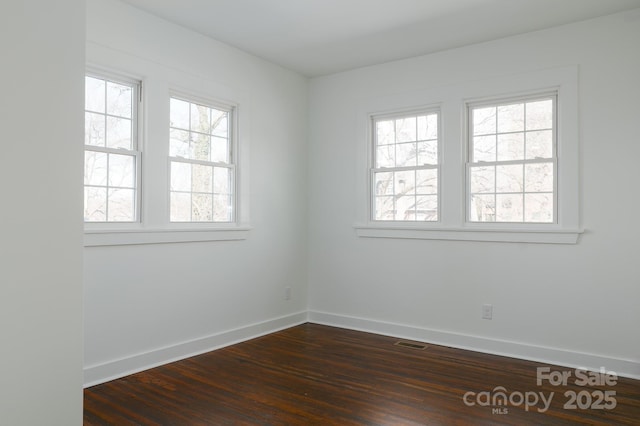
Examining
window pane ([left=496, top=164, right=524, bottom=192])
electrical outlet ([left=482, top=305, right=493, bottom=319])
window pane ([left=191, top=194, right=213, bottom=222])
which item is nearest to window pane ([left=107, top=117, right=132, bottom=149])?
window pane ([left=191, top=194, right=213, bottom=222])

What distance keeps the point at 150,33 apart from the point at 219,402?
9.20 ft

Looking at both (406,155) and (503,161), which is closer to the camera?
(503,161)

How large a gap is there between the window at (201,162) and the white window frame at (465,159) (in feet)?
4.60

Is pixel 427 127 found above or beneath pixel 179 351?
above

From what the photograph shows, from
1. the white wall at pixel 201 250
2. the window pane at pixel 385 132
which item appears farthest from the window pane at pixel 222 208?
the window pane at pixel 385 132

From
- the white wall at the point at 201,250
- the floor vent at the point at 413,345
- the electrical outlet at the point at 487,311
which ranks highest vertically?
the white wall at the point at 201,250

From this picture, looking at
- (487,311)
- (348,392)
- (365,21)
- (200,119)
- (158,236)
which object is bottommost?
(348,392)

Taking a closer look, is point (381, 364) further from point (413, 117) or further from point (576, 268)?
point (413, 117)

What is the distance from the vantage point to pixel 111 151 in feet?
11.4

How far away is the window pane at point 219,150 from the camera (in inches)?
171

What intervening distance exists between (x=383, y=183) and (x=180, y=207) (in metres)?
2.07

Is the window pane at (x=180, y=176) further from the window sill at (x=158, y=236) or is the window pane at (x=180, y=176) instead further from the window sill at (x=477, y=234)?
the window sill at (x=477, y=234)

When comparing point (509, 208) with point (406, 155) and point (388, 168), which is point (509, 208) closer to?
point (406, 155)

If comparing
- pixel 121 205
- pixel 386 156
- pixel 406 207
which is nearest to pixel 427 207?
pixel 406 207
